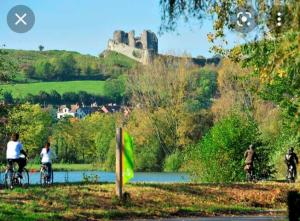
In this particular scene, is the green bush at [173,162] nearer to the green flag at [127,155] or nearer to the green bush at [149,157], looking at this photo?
the green bush at [149,157]

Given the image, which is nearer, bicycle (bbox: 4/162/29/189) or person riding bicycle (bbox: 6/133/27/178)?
person riding bicycle (bbox: 6/133/27/178)

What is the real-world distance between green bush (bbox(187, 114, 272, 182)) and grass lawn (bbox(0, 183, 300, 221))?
15.3 m

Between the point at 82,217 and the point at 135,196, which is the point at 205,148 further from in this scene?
the point at 82,217

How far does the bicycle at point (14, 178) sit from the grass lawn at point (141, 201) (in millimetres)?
1005

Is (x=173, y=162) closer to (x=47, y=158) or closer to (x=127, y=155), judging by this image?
(x=47, y=158)

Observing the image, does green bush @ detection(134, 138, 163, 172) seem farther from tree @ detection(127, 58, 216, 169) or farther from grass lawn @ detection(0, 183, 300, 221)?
grass lawn @ detection(0, 183, 300, 221)

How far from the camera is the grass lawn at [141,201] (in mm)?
25391

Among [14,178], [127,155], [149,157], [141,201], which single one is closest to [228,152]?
[127,155]

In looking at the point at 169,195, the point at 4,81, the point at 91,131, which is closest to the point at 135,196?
the point at 169,195

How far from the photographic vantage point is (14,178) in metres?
30.0

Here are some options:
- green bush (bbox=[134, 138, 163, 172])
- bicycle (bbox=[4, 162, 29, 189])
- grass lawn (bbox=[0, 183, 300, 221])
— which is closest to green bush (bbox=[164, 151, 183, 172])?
green bush (bbox=[134, 138, 163, 172])

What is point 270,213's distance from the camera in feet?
93.5

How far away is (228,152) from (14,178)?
21.8 metres

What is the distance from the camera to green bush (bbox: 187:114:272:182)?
48.7m
